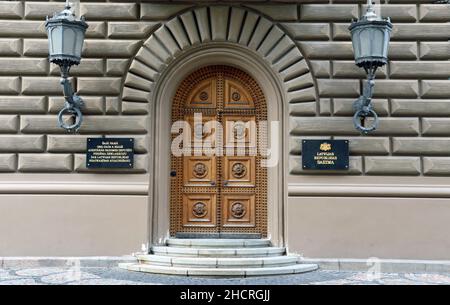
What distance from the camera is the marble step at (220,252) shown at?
8766 mm

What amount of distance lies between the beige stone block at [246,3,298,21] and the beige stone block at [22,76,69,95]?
405 cm

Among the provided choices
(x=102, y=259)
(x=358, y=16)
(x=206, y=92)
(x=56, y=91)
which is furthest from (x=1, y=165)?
(x=358, y=16)

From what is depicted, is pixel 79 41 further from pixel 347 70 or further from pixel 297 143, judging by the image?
pixel 347 70

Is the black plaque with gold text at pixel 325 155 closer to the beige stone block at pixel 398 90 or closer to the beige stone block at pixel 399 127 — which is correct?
the beige stone block at pixel 399 127

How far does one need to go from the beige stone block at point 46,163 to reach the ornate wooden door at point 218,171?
6.90 feet

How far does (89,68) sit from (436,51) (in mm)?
6936

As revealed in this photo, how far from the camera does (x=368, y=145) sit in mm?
9391

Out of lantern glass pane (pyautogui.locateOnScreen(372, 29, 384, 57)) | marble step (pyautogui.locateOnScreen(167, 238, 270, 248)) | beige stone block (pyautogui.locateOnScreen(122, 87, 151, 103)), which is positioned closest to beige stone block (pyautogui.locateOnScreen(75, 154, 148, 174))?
beige stone block (pyautogui.locateOnScreen(122, 87, 151, 103))

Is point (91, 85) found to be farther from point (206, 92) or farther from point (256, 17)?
point (256, 17)

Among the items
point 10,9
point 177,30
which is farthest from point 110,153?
point 10,9

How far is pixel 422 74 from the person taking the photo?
9547 mm

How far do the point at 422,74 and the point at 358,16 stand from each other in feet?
5.66

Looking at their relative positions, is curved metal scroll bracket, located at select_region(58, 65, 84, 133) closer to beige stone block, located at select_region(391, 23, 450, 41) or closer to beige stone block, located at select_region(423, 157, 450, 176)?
beige stone block, located at select_region(391, 23, 450, 41)

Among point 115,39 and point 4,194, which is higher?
point 115,39
